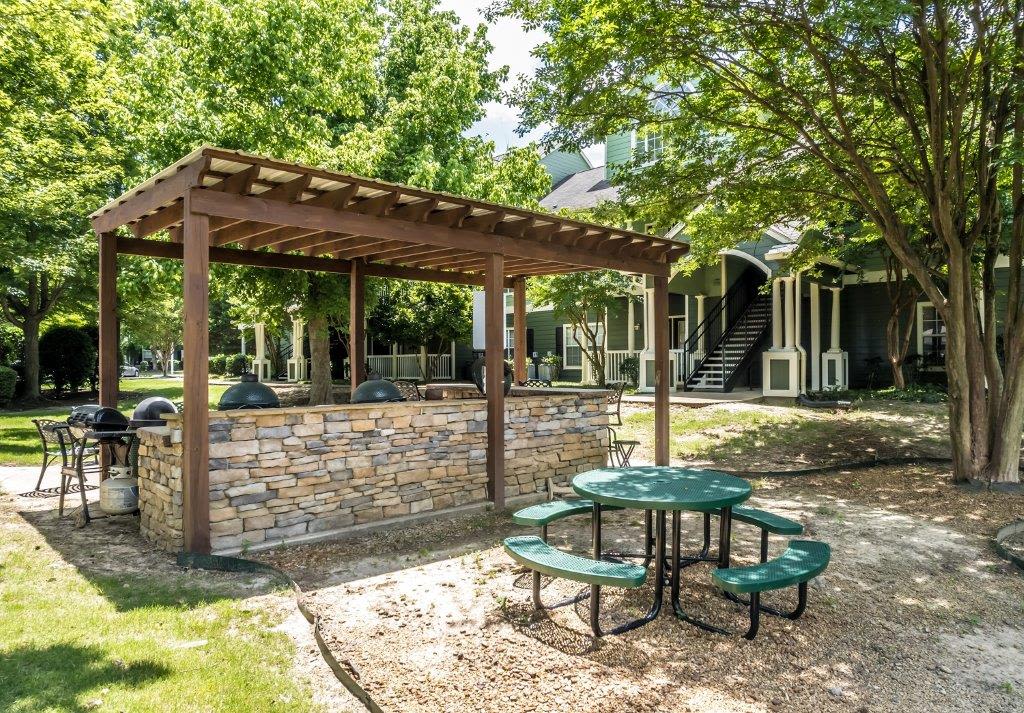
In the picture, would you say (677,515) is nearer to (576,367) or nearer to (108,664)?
(108,664)

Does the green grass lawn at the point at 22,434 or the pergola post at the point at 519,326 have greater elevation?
the pergola post at the point at 519,326

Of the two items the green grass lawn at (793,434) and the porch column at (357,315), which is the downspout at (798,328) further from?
the porch column at (357,315)

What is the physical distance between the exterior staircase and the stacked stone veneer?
9379mm

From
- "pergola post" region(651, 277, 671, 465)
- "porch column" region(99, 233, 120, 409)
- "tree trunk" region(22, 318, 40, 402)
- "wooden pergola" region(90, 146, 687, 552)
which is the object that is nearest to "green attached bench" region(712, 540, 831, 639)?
"wooden pergola" region(90, 146, 687, 552)

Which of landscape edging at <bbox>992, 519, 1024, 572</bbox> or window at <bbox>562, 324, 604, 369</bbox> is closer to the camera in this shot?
landscape edging at <bbox>992, 519, 1024, 572</bbox>

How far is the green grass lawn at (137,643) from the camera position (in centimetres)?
297

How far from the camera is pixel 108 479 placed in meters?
6.34

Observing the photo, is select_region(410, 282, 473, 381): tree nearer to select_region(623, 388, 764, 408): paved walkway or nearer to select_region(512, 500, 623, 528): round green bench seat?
→ select_region(623, 388, 764, 408): paved walkway

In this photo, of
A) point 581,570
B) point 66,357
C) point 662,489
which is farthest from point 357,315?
point 66,357

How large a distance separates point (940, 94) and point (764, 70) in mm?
1983

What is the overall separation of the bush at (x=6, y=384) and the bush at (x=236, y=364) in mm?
15128

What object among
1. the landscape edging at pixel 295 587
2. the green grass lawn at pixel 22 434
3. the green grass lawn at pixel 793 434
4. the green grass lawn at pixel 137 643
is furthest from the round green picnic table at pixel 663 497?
the green grass lawn at pixel 22 434

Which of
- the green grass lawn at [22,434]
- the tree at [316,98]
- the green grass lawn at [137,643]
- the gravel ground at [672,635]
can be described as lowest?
the gravel ground at [672,635]

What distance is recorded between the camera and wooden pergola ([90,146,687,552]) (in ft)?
15.8
